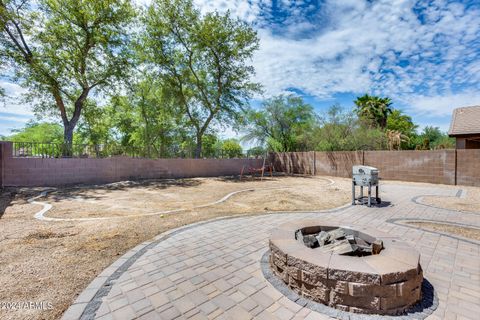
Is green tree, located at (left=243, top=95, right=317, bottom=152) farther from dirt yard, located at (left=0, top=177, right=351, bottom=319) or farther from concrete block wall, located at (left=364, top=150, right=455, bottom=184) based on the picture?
dirt yard, located at (left=0, top=177, right=351, bottom=319)

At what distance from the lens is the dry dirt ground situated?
565 cm

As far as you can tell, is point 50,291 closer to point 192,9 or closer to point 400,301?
point 400,301

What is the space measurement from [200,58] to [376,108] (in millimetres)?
18356

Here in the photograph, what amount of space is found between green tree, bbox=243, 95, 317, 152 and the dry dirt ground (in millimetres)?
11842

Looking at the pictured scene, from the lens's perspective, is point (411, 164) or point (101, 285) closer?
point (101, 285)

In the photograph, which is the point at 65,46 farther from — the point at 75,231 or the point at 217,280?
the point at 217,280

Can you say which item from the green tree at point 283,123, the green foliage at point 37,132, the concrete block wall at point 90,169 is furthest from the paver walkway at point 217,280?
the green foliage at point 37,132

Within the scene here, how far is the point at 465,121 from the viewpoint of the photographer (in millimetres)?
13477

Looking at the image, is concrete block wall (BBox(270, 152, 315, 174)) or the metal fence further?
concrete block wall (BBox(270, 152, 315, 174))

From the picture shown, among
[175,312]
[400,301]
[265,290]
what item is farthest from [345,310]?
[175,312]

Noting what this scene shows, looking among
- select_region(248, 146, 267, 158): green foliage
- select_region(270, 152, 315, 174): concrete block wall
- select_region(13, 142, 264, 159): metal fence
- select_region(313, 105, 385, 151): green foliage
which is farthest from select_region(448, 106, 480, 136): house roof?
select_region(13, 142, 264, 159): metal fence

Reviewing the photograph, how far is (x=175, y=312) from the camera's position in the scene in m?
1.81

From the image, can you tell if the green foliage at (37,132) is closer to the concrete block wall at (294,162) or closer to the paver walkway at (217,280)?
the concrete block wall at (294,162)

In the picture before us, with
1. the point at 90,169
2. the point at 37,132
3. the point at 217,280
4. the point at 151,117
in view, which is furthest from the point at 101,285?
the point at 37,132
